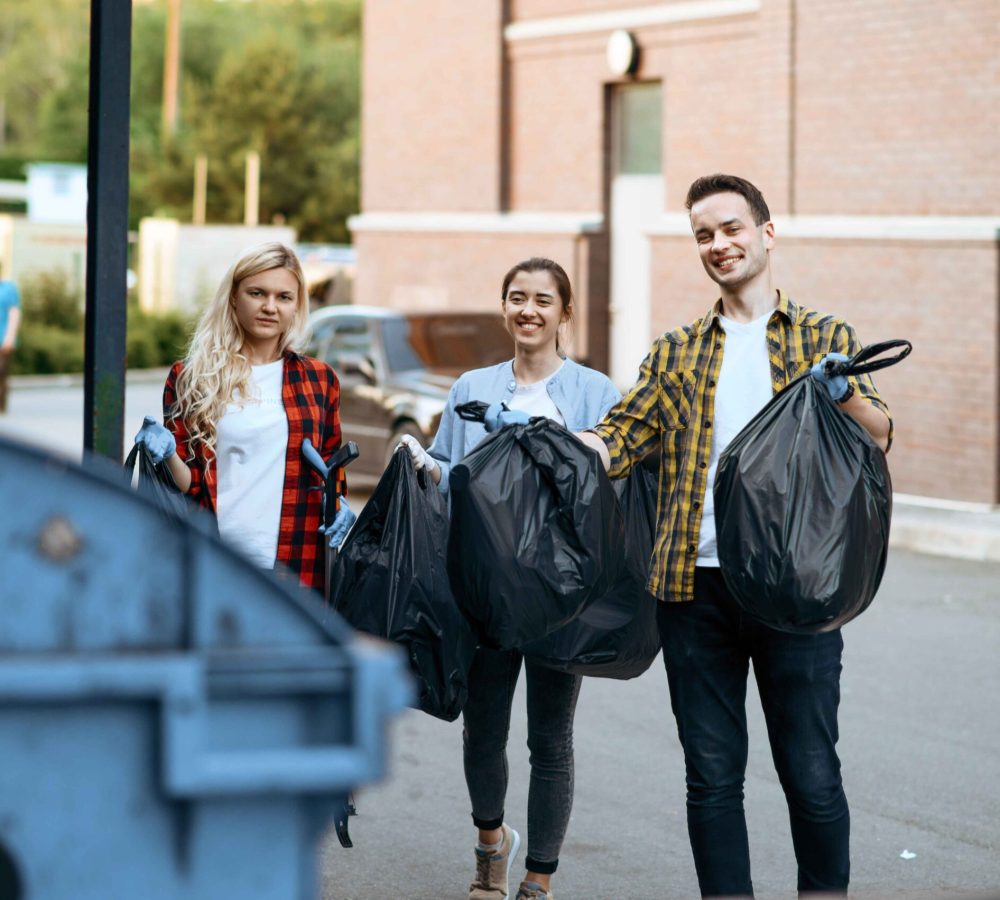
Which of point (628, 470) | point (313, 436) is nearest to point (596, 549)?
point (628, 470)

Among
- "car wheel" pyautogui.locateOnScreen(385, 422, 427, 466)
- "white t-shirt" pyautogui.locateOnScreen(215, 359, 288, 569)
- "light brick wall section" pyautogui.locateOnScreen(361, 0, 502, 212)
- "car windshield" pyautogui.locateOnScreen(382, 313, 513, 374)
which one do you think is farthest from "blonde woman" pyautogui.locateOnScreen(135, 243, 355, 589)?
"light brick wall section" pyautogui.locateOnScreen(361, 0, 502, 212)

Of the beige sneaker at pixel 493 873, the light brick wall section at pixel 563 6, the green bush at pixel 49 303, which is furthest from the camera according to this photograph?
the green bush at pixel 49 303

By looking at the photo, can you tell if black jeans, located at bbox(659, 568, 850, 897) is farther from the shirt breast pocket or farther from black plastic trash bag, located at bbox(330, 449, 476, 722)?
black plastic trash bag, located at bbox(330, 449, 476, 722)

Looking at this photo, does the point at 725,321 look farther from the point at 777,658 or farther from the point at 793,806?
the point at 793,806

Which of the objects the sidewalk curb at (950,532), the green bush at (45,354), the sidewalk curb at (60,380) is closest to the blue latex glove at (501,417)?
the sidewalk curb at (950,532)

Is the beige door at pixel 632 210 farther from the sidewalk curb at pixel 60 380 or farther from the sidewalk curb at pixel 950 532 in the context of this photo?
the sidewalk curb at pixel 60 380

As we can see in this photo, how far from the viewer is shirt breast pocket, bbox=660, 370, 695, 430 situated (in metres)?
4.11

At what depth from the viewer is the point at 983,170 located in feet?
45.1

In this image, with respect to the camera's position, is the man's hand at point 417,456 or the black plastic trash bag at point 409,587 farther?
the man's hand at point 417,456

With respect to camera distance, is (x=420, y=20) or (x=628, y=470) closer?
(x=628, y=470)

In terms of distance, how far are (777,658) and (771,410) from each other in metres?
0.59

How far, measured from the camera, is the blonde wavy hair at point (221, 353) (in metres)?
4.48

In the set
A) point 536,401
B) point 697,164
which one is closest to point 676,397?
point 536,401

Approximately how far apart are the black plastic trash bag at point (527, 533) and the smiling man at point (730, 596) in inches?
7.2
